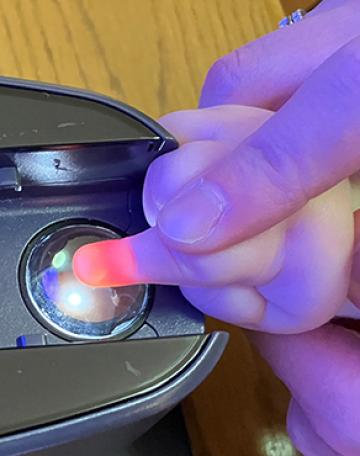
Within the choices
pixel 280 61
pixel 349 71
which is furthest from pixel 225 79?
pixel 349 71

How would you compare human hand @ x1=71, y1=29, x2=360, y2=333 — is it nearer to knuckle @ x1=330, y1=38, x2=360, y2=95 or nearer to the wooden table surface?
knuckle @ x1=330, y1=38, x2=360, y2=95

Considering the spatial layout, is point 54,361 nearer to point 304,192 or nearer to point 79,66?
point 304,192

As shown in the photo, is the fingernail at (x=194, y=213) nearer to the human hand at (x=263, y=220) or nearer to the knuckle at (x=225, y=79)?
the human hand at (x=263, y=220)

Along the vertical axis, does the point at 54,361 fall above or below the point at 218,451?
above

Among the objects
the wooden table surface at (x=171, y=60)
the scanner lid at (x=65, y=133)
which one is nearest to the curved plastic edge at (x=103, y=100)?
the scanner lid at (x=65, y=133)

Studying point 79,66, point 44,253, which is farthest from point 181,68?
point 44,253

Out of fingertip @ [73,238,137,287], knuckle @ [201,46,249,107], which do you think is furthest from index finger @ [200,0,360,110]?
fingertip @ [73,238,137,287]
